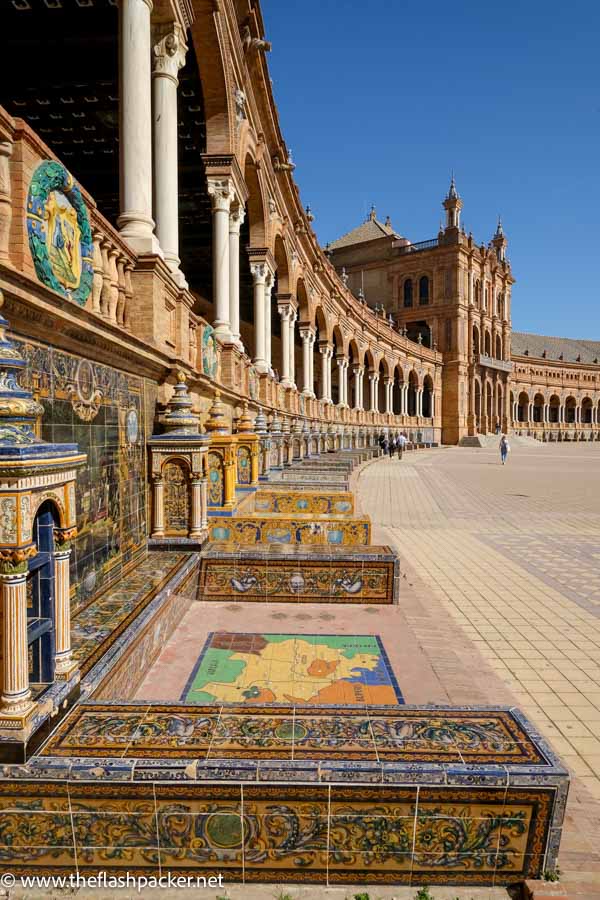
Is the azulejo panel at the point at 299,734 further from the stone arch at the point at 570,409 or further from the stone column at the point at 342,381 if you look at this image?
the stone arch at the point at 570,409

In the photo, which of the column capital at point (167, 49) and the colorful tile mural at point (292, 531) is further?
the column capital at point (167, 49)

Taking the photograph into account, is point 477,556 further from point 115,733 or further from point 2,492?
point 2,492

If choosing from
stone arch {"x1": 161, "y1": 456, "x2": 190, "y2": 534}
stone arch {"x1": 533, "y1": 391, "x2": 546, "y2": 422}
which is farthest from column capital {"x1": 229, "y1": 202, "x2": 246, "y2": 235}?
stone arch {"x1": 533, "y1": 391, "x2": 546, "y2": 422}

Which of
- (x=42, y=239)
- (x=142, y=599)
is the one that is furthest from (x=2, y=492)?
(x=142, y=599)

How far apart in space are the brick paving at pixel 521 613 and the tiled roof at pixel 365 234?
172 ft

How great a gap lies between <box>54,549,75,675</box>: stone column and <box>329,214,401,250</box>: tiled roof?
61.0 metres

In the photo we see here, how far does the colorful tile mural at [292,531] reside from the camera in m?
6.52

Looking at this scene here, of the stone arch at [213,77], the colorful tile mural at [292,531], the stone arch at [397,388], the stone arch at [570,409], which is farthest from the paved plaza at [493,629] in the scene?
the stone arch at [570,409]

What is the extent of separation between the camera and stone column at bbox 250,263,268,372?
15.0m

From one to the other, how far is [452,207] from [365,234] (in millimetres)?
10056

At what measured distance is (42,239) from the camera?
340 cm

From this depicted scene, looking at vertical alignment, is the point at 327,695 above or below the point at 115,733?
below

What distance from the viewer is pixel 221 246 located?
35.3ft

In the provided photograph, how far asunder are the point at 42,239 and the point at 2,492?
2.12m
